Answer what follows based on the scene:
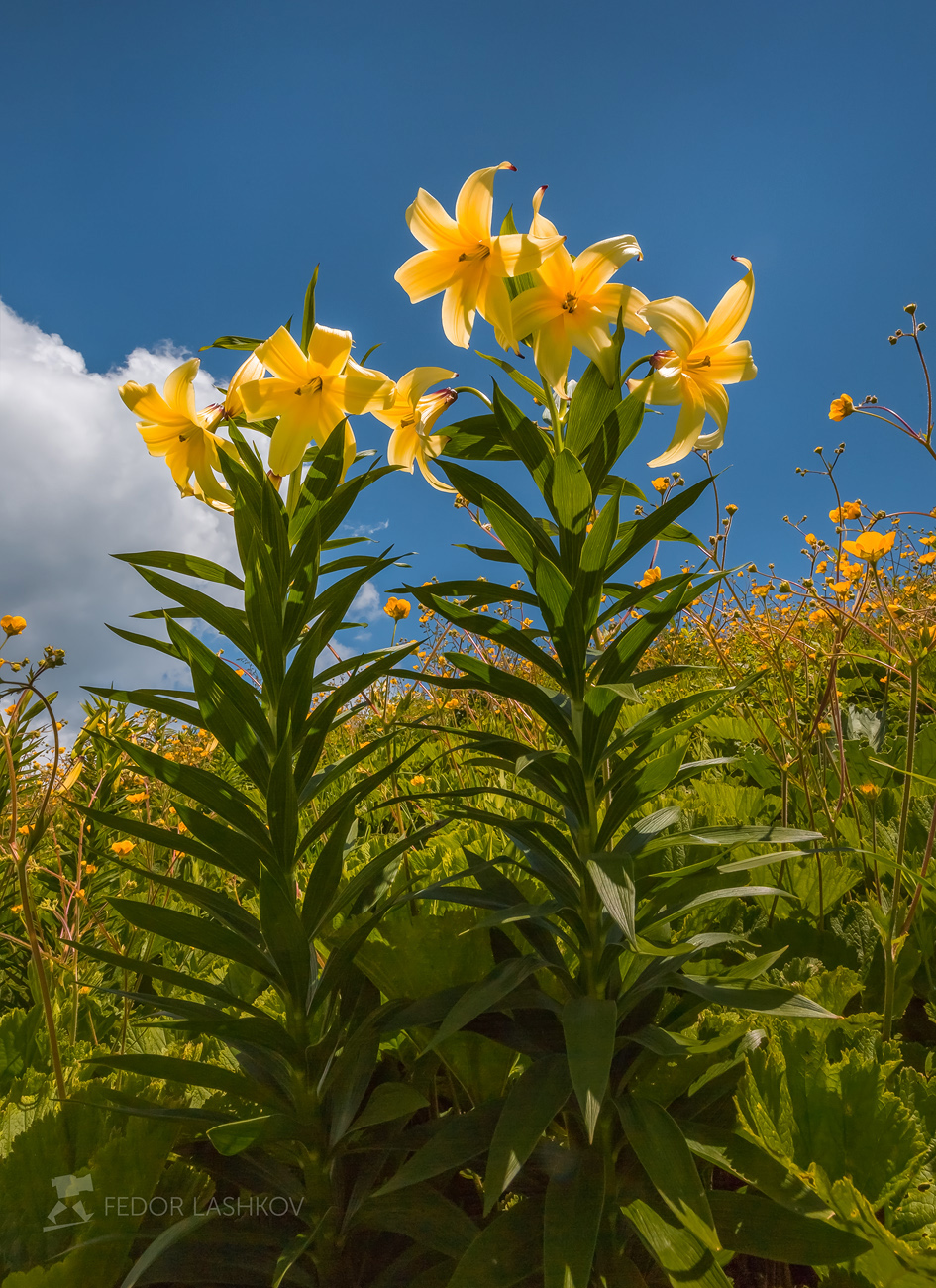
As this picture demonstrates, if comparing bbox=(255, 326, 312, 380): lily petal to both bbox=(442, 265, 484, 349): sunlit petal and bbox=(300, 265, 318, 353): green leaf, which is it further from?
bbox=(442, 265, 484, 349): sunlit petal

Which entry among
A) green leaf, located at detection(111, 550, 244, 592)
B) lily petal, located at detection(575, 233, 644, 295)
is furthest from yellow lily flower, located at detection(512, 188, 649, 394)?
green leaf, located at detection(111, 550, 244, 592)

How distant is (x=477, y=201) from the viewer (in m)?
0.88

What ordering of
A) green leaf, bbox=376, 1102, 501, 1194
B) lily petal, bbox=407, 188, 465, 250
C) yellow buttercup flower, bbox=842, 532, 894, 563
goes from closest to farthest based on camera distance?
1. green leaf, bbox=376, 1102, 501, 1194
2. lily petal, bbox=407, 188, 465, 250
3. yellow buttercup flower, bbox=842, 532, 894, 563

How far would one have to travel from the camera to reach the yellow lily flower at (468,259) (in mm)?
865

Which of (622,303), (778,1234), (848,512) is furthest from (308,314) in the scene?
(848,512)

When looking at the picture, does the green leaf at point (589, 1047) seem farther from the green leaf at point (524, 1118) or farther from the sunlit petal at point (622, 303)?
the sunlit petal at point (622, 303)

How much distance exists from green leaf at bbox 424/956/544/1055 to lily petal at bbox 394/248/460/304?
86cm

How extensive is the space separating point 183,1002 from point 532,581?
0.70 m

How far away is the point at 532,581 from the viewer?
0.93 meters

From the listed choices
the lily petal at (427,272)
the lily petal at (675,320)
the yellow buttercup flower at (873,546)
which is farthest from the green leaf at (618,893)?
the yellow buttercup flower at (873,546)

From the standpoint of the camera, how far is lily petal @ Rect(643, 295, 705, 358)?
2.93 ft

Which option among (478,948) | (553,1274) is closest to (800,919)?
(478,948)

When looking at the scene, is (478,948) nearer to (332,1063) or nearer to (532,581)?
(332,1063)

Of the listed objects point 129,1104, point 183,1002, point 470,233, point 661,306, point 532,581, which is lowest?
point 129,1104
